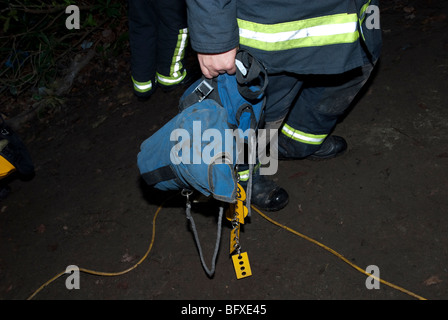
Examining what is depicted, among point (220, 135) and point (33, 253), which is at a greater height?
point (220, 135)

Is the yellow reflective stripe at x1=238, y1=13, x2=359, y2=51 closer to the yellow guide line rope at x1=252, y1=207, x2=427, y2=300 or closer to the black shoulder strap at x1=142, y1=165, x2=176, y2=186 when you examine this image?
the black shoulder strap at x1=142, y1=165, x2=176, y2=186

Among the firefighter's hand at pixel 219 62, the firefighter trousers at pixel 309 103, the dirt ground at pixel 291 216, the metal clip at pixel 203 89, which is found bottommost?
the dirt ground at pixel 291 216

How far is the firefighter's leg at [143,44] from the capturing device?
3.57m

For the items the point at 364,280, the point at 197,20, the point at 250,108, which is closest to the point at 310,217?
the point at 364,280

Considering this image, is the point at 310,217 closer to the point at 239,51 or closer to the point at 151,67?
the point at 239,51

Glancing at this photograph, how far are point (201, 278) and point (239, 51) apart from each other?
5.29 feet

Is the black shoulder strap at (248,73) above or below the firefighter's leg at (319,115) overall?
above

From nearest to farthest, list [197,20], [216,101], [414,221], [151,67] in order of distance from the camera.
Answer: [197,20], [216,101], [414,221], [151,67]

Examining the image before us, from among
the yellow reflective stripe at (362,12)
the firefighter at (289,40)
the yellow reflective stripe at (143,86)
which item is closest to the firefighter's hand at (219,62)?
the firefighter at (289,40)

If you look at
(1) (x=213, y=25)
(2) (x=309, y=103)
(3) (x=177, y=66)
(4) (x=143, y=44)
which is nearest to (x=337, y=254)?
(2) (x=309, y=103)

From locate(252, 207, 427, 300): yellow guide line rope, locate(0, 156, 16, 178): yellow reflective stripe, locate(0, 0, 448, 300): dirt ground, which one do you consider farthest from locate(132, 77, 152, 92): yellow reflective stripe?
locate(252, 207, 427, 300): yellow guide line rope

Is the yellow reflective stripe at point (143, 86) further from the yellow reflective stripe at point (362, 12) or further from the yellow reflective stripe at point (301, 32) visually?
the yellow reflective stripe at point (362, 12)

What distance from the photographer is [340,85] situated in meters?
2.43

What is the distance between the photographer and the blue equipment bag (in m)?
1.78
